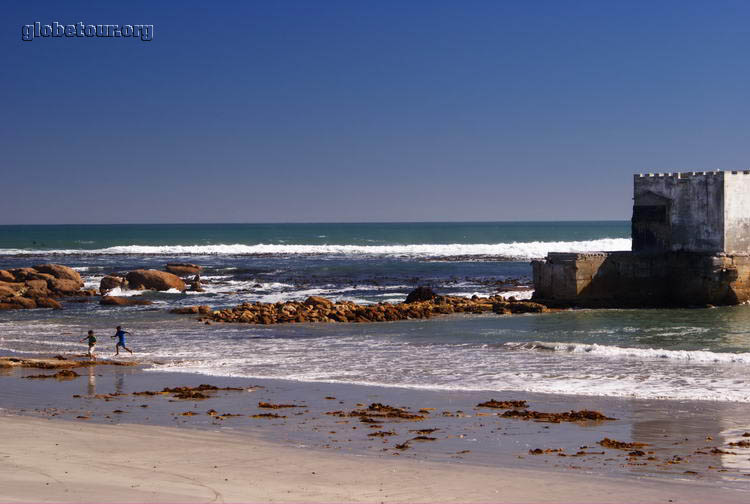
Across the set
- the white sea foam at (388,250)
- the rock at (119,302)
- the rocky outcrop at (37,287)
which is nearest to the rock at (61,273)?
the rocky outcrop at (37,287)

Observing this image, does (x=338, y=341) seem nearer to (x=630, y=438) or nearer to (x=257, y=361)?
(x=257, y=361)

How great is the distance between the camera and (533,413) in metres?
11.9

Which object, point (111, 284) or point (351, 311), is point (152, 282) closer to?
point (111, 284)

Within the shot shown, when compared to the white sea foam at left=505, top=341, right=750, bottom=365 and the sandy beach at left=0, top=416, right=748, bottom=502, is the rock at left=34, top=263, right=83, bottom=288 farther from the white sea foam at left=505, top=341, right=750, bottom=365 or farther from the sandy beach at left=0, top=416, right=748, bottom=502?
the sandy beach at left=0, top=416, right=748, bottom=502

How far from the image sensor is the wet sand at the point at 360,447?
815cm

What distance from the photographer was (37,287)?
35406 millimetres

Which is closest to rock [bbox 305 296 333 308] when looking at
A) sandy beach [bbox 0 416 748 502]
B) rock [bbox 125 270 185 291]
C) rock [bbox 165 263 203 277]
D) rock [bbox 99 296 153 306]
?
rock [bbox 99 296 153 306]

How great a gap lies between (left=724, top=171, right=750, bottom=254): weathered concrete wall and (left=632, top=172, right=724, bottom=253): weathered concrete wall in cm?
15

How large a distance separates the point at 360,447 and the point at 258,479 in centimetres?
180

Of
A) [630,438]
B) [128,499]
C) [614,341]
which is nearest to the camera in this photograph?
[128,499]

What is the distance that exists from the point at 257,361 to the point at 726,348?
32.0 feet

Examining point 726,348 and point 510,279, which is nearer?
point 726,348

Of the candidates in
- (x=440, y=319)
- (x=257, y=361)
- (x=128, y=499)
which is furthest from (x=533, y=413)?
(x=440, y=319)

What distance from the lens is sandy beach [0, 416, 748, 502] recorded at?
786 centimetres
